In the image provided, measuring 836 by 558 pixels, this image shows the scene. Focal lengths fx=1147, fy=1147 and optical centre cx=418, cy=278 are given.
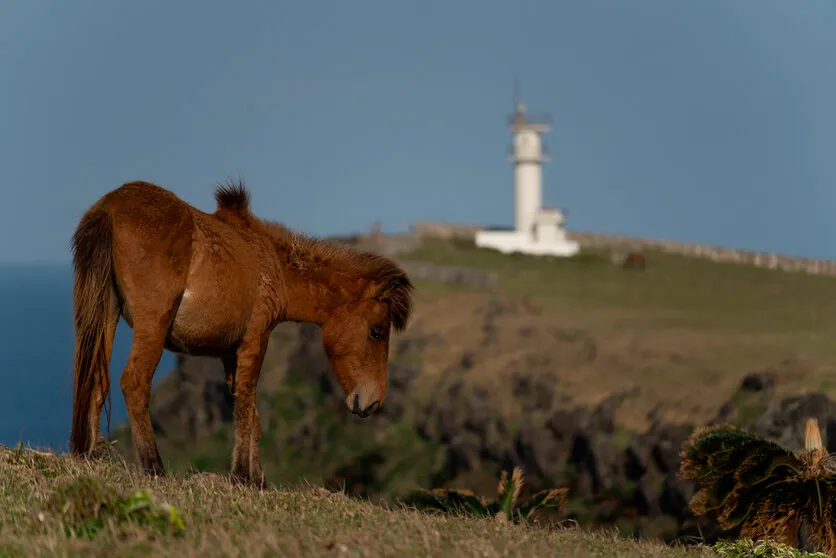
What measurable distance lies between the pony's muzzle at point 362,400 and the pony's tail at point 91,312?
2.18 m

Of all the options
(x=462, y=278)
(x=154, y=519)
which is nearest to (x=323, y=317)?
(x=154, y=519)

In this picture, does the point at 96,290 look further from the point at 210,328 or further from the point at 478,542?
the point at 478,542

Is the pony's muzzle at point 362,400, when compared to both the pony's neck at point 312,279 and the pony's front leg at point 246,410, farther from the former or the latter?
the pony's front leg at point 246,410

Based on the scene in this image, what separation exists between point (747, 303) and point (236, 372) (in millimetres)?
58582

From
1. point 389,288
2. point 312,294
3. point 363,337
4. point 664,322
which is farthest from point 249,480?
point 664,322

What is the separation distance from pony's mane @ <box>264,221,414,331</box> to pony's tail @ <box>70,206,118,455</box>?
162 cm

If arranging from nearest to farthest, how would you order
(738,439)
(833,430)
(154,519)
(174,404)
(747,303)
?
(154,519)
(738,439)
(833,430)
(747,303)
(174,404)

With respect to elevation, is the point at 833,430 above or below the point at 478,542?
below

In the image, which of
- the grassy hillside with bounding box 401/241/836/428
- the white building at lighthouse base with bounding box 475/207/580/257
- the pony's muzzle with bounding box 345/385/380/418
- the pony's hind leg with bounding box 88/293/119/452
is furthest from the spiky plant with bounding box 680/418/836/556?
the white building at lighthouse base with bounding box 475/207/580/257

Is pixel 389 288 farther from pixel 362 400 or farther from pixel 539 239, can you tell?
pixel 539 239

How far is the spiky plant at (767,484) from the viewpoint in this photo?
44.6 ft

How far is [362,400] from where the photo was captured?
10539mm

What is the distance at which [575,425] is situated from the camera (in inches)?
2190

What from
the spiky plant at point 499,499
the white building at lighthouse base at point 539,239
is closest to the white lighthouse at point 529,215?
the white building at lighthouse base at point 539,239
